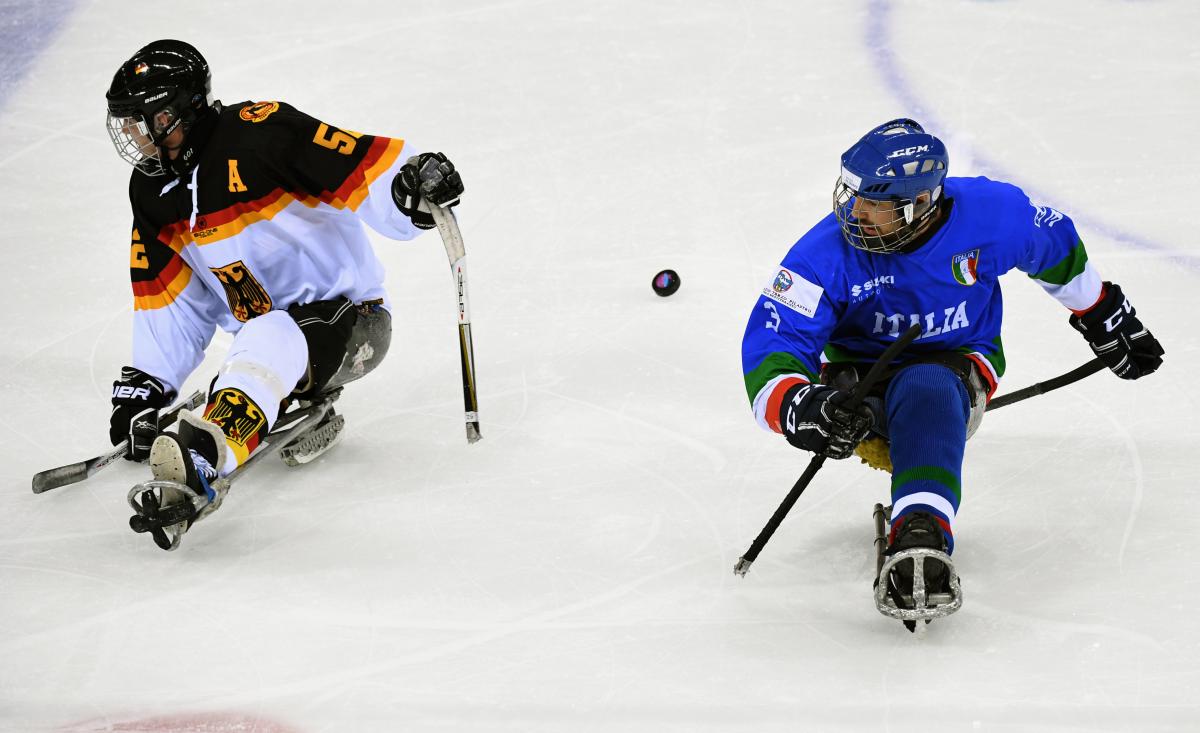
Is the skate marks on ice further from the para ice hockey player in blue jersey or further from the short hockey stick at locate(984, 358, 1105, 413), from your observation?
the short hockey stick at locate(984, 358, 1105, 413)

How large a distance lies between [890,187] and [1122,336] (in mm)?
804

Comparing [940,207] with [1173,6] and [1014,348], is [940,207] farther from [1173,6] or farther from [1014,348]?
[1173,6]

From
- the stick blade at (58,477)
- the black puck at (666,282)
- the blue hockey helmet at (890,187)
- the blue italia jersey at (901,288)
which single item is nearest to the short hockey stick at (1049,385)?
the blue italia jersey at (901,288)

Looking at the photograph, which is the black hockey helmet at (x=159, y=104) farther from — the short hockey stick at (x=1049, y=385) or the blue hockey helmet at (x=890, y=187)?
the short hockey stick at (x=1049, y=385)

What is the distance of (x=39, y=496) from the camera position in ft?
11.7

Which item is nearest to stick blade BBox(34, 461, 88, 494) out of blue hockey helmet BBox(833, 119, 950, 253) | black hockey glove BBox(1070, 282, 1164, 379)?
blue hockey helmet BBox(833, 119, 950, 253)

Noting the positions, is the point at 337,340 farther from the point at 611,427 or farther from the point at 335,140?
the point at 611,427

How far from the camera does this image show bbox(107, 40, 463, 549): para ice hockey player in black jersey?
10.9ft

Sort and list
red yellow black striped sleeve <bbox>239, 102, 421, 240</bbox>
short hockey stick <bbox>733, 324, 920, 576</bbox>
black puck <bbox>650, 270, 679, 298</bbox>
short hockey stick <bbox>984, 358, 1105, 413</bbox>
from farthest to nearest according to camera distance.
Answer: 1. black puck <bbox>650, 270, 679, 298</bbox>
2. red yellow black striped sleeve <bbox>239, 102, 421, 240</bbox>
3. short hockey stick <bbox>984, 358, 1105, 413</bbox>
4. short hockey stick <bbox>733, 324, 920, 576</bbox>

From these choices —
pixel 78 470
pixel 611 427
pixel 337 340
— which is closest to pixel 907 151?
pixel 611 427

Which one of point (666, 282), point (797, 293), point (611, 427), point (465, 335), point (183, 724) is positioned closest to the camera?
point (183, 724)

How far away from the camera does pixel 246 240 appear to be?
3.47 metres

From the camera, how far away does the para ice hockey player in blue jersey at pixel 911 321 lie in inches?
103

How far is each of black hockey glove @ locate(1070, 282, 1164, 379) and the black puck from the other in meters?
1.49
